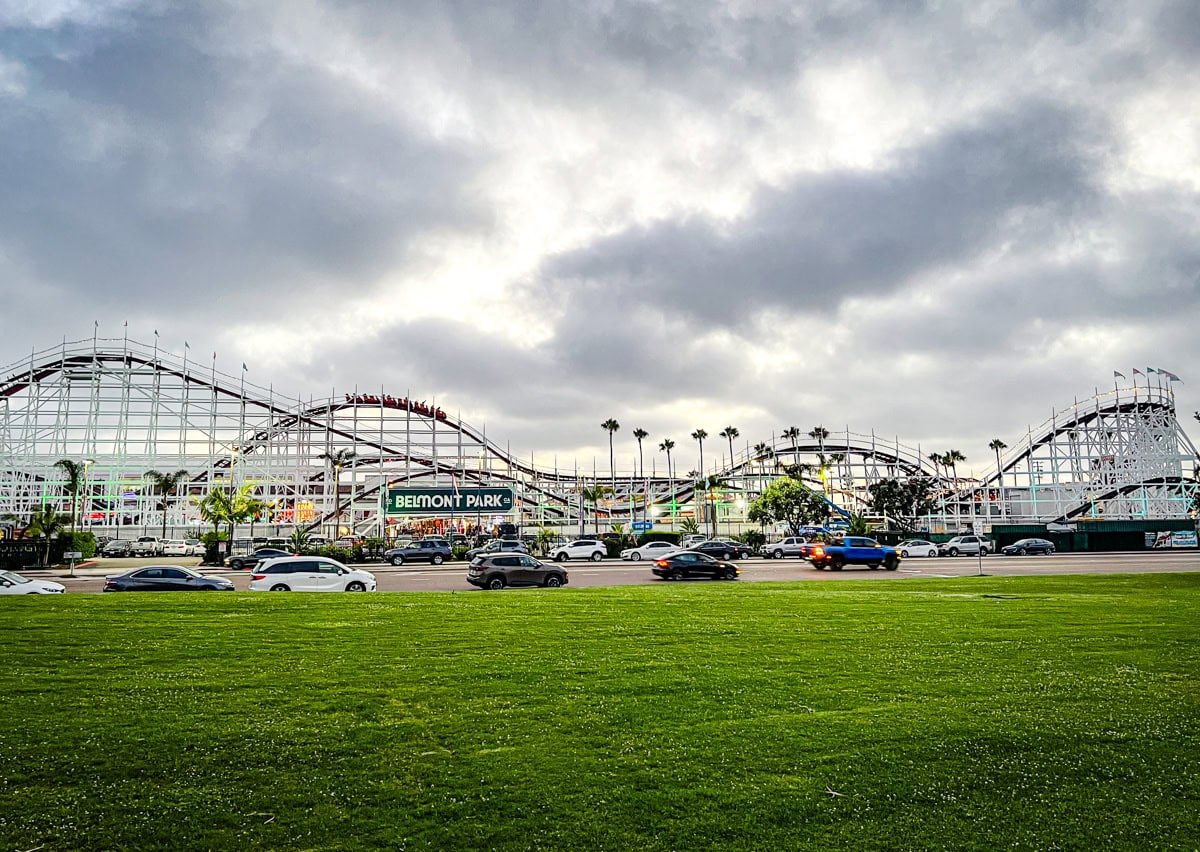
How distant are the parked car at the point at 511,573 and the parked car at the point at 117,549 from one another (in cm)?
3743

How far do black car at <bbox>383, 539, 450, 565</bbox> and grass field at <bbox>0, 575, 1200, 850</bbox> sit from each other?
30.2 m

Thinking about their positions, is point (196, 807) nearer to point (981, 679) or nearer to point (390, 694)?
point (390, 694)

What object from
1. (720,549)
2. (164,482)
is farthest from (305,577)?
(164,482)

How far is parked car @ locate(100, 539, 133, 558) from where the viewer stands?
166ft

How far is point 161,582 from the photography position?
22.5m

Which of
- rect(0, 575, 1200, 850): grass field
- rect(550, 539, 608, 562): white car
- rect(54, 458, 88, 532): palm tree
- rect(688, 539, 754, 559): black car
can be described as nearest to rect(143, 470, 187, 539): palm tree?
rect(54, 458, 88, 532): palm tree

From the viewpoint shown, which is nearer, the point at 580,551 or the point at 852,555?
the point at 852,555

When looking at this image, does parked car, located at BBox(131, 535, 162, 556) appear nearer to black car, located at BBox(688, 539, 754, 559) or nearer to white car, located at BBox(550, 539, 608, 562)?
white car, located at BBox(550, 539, 608, 562)

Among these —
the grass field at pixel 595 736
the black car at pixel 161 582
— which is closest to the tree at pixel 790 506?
the black car at pixel 161 582

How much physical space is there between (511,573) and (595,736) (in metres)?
18.3

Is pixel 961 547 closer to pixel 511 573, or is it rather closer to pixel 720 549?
pixel 720 549

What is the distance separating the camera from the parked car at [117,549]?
50.6 metres

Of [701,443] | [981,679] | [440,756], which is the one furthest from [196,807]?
[701,443]

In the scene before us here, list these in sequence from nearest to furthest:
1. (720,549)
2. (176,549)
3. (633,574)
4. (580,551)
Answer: (633,574) → (720,549) → (580,551) → (176,549)
